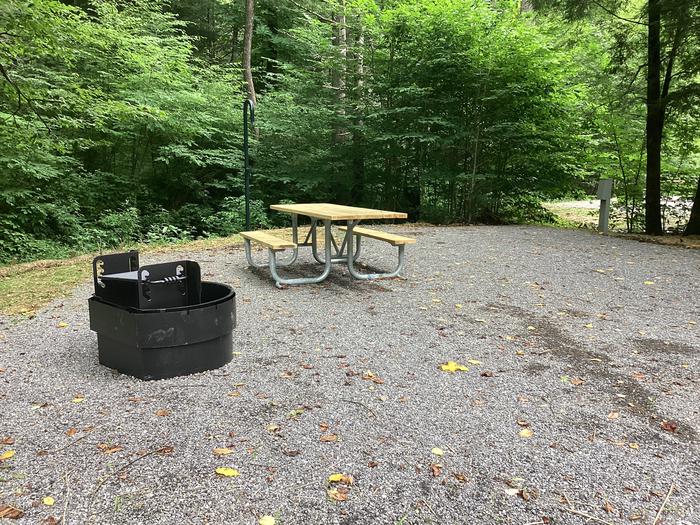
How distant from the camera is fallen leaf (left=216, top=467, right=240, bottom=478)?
1932 millimetres

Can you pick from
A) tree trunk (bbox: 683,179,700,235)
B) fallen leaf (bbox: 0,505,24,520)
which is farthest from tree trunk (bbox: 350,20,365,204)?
fallen leaf (bbox: 0,505,24,520)

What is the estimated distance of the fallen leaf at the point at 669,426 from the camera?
2355 mm

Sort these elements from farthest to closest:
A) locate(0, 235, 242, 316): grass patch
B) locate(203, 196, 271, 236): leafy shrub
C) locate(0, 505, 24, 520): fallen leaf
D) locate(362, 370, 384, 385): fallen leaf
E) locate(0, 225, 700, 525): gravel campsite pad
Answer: locate(203, 196, 271, 236): leafy shrub
locate(0, 235, 242, 316): grass patch
locate(362, 370, 384, 385): fallen leaf
locate(0, 225, 700, 525): gravel campsite pad
locate(0, 505, 24, 520): fallen leaf

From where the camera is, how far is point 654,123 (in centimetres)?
892

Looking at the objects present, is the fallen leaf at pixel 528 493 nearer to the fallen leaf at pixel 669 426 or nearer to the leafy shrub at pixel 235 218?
the fallen leaf at pixel 669 426

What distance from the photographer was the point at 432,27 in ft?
32.8

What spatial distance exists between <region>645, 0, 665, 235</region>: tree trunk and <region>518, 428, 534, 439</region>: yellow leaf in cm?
794

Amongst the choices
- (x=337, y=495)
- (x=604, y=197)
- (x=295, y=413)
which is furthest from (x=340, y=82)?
(x=337, y=495)

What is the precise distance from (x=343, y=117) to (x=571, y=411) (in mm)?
9058

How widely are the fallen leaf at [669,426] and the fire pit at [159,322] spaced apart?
2.27 metres

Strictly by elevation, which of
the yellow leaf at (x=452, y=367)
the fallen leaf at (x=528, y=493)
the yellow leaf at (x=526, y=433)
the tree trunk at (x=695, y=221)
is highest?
the tree trunk at (x=695, y=221)

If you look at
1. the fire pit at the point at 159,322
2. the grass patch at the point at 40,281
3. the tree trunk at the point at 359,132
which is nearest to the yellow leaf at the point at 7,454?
the fire pit at the point at 159,322

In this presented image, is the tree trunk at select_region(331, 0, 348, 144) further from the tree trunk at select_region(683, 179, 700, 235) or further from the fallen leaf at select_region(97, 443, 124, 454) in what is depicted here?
the fallen leaf at select_region(97, 443, 124, 454)

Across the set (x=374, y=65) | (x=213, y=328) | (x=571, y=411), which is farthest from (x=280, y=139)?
(x=571, y=411)
